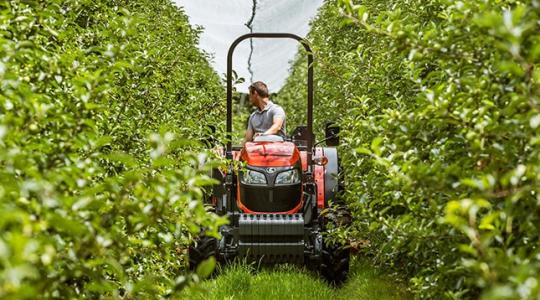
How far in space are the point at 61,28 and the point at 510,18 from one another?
286 centimetres

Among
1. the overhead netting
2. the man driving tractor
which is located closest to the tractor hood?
the man driving tractor

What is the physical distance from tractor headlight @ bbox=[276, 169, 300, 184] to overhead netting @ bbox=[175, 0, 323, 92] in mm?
7495

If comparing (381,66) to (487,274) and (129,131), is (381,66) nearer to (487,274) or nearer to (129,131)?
(129,131)

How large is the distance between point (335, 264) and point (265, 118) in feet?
5.67

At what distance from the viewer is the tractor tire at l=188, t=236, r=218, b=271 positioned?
6.45 meters

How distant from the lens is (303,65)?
21.5 m

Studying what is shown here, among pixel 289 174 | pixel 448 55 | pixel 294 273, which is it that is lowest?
pixel 294 273

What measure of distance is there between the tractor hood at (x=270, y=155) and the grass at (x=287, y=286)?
0.89 metres

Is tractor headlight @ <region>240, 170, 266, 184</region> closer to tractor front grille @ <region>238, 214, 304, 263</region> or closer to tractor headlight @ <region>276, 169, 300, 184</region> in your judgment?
tractor headlight @ <region>276, 169, 300, 184</region>

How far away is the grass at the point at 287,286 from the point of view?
588 centimetres

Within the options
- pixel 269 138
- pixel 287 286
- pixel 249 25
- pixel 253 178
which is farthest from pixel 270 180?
pixel 249 25

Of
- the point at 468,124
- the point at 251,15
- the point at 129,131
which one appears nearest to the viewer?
the point at 468,124

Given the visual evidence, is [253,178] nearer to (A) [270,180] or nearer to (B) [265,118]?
(A) [270,180]

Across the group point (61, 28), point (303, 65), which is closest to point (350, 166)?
point (61, 28)
